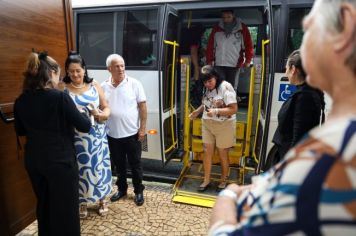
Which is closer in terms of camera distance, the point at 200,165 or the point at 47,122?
the point at 47,122

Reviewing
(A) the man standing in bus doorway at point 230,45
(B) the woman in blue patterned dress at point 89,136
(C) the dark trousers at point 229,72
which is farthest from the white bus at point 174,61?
(B) the woman in blue patterned dress at point 89,136

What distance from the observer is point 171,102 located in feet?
11.5

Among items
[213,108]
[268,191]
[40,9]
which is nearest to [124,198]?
[213,108]

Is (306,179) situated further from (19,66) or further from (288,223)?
(19,66)

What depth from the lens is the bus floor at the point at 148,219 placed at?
8.28 feet

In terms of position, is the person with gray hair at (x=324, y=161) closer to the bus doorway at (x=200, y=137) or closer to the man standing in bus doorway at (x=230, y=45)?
the bus doorway at (x=200, y=137)

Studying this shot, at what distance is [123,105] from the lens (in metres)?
2.78

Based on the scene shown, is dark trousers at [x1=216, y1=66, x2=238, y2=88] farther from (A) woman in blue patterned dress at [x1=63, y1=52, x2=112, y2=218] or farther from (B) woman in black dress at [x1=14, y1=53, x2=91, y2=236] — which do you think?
(B) woman in black dress at [x1=14, y1=53, x2=91, y2=236]

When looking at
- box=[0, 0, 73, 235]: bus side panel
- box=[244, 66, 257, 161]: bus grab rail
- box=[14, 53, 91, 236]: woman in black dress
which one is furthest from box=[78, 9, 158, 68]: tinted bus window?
box=[14, 53, 91, 236]: woman in black dress

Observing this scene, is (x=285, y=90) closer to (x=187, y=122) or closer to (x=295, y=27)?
(x=295, y=27)

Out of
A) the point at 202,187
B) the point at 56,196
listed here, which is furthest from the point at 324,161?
the point at 202,187

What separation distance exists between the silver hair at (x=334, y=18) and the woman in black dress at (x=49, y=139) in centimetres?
164

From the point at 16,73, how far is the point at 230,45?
109 inches

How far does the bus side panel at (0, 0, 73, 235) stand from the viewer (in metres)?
2.09
